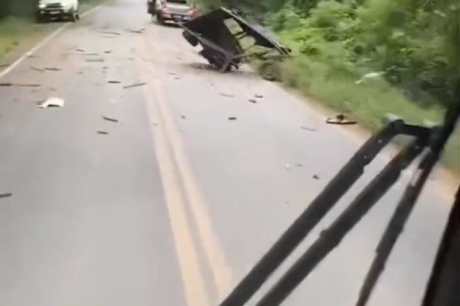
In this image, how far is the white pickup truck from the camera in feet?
151

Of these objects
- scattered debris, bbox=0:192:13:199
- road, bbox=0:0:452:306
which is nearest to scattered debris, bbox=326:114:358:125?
road, bbox=0:0:452:306

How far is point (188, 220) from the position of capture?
874 centimetres

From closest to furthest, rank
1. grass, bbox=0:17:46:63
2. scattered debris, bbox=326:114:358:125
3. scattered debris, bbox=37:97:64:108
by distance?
scattered debris, bbox=326:114:358:125
scattered debris, bbox=37:97:64:108
grass, bbox=0:17:46:63

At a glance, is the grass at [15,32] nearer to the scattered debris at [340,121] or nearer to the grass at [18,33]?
the grass at [18,33]

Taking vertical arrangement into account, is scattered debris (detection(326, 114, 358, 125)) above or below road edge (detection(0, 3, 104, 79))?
above

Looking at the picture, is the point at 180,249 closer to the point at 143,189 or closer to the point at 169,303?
the point at 169,303

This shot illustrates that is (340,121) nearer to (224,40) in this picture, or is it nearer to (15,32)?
(224,40)

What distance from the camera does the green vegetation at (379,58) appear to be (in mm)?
16094

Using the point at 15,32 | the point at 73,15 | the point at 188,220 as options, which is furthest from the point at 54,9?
the point at 188,220

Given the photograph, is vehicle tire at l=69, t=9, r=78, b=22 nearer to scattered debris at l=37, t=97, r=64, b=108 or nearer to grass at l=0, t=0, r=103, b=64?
grass at l=0, t=0, r=103, b=64

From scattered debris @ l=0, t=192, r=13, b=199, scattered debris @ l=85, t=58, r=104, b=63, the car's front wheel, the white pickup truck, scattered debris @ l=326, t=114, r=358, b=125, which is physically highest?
scattered debris @ l=0, t=192, r=13, b=199

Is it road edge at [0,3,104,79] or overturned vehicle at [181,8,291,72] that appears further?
overturned vehicle at [181,8,291,72]

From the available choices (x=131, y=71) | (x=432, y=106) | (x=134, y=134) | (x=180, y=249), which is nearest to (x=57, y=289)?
(x=180, y=249)

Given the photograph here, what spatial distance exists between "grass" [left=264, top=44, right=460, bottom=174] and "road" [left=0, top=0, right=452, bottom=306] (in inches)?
25.5
